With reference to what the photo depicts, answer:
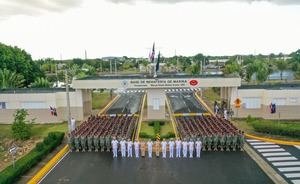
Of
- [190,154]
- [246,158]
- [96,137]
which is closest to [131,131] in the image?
[96,137]

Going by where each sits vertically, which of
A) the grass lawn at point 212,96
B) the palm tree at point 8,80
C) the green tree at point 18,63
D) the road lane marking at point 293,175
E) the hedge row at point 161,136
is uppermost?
the green tree at point 18,63

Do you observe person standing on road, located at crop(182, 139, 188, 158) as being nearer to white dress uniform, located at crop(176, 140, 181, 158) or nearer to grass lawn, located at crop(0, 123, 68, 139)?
white dress uniform, located at crop(176, 140, 181, 158)

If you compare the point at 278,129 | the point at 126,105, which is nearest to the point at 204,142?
the point at 278,129

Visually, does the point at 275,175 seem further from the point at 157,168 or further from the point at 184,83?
the point at 184,83

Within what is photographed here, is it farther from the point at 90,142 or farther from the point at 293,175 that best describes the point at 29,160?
the point at 293,175

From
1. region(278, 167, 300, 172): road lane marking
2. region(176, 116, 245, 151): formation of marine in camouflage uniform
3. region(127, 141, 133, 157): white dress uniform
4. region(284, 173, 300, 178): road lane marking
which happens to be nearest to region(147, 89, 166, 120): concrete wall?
region(176, 116, 245, 151): formation of marine in camouflage uniform

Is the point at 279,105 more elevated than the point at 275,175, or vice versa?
the point at 279,105

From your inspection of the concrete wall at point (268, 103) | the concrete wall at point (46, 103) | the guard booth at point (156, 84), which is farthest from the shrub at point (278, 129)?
the concrete wall at point (46, 103)

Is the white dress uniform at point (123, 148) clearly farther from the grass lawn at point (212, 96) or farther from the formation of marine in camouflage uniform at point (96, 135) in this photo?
the grass lawn at point (212, 96)
